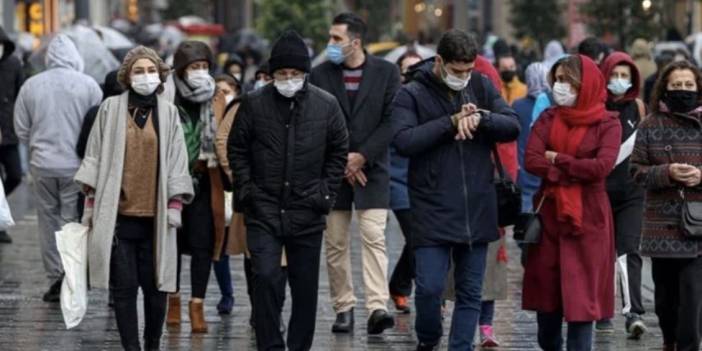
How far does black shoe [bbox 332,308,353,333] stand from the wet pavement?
0.08 metres

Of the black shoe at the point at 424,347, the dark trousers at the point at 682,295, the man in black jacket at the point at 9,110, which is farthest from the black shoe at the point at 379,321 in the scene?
the man in black jacket at the point at 9,110

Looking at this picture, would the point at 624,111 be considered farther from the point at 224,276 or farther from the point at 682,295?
the point at 224,276

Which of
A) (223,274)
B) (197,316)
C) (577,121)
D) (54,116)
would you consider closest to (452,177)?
(577,121)

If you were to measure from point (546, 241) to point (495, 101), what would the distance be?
1.01 metres

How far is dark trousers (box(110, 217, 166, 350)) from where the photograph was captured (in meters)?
12.1

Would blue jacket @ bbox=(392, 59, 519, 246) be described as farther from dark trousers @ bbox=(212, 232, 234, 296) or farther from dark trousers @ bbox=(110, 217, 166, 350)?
dark trousers @ bbox=(212, 232, 234, 296)

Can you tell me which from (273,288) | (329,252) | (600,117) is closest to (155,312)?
(273,288)

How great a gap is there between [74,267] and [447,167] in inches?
88.5

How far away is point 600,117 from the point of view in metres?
11.6

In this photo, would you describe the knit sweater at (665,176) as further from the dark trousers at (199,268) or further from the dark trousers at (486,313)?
the dark trousers at (199,268)

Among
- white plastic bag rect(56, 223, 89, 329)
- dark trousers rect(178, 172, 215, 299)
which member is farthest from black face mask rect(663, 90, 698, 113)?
white plastic bag rect(56, 223, 89, 329)

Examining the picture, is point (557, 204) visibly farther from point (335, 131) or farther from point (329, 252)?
point (329, 252)

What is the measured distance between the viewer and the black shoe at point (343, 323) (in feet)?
45.5

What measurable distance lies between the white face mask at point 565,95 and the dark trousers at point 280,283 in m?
1.56
